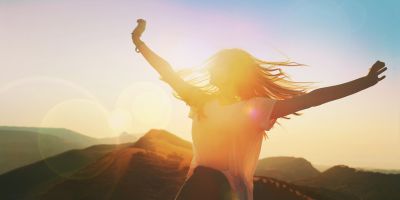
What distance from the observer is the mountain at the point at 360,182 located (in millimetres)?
43812

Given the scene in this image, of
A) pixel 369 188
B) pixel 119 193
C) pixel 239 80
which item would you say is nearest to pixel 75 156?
pixel 119 193

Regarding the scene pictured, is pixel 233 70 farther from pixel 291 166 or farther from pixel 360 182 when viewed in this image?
pixel 291 166

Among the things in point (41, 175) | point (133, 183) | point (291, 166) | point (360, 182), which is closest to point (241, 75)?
point (133, 183)

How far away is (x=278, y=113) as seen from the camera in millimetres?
3230

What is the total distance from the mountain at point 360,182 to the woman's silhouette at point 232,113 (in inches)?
1684

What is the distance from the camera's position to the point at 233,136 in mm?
3338

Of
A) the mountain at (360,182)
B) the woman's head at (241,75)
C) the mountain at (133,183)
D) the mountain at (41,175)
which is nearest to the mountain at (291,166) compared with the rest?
the mountain at (360,182)

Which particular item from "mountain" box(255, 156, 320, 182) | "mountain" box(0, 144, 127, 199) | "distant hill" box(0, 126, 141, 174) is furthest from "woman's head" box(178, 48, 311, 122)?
"distant hill" box(0, 126, 141, 174)

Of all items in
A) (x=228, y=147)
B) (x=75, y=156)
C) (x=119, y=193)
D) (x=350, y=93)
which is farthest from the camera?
(x=75, y=156)

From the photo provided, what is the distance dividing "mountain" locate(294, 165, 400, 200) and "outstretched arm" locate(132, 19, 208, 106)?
42987mm

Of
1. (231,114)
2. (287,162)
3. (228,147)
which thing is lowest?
(287,162)

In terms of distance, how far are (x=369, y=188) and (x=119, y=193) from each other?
30752 millimetres

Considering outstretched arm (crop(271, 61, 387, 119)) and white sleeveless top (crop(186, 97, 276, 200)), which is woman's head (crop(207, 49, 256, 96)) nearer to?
white sleeveless top (crop(186, 97, 276, 200))

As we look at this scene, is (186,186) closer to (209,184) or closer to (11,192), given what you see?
(209,184)
